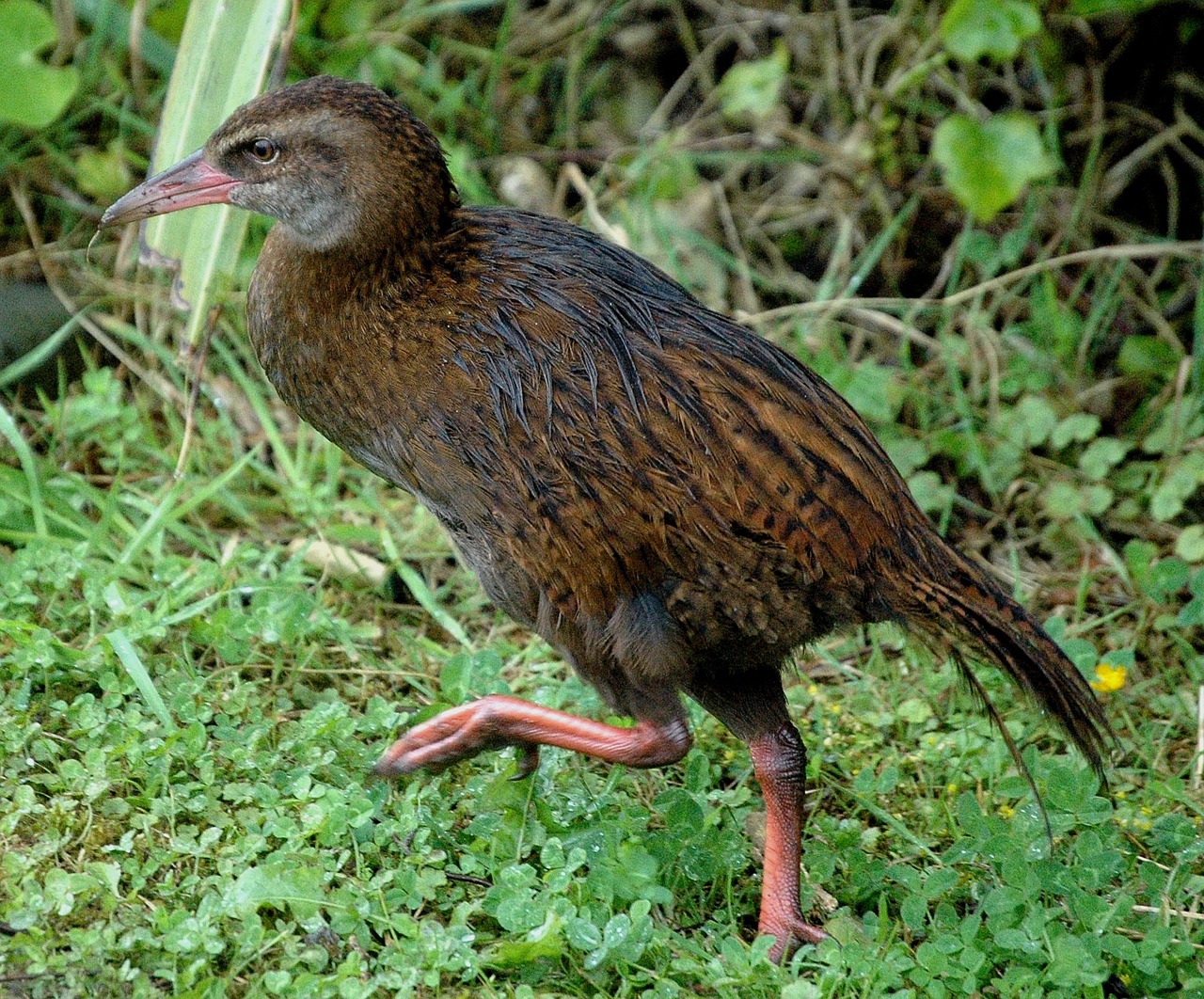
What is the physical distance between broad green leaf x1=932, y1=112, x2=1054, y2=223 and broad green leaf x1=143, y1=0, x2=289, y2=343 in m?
1.78

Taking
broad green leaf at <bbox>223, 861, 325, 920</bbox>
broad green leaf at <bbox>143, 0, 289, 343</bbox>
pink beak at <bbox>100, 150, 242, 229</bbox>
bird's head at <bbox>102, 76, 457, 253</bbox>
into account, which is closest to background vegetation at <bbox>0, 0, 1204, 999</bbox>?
broad green leaf at <bbox>223, 861, 325, 920</bbox>

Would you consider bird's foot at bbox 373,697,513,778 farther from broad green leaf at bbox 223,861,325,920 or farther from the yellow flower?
the yellow flower

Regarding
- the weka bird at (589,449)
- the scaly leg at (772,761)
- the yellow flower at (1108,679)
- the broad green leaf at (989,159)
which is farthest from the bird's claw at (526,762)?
the broad green leaf at (989,159)

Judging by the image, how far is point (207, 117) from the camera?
3143 millimetres

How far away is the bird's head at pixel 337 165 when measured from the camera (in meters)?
2.64

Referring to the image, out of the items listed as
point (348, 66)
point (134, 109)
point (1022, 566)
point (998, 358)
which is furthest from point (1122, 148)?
point (134, 109)

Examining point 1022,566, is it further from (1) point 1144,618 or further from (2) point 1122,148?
(2) point 1122,148

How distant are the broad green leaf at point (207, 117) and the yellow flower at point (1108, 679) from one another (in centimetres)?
204

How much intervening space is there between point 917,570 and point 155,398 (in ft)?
7.45

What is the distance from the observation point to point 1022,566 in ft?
13.0

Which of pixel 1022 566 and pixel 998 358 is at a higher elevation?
pixel 998 358

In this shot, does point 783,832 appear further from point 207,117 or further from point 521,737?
point 207,117

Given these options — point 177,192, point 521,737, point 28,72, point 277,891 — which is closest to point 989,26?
point 177,192

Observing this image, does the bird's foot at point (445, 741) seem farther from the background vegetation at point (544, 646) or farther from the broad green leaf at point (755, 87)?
the broad green leaf at point (755, 87)
